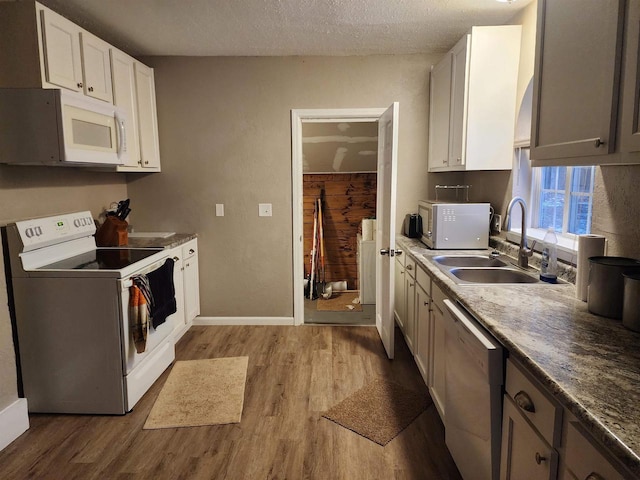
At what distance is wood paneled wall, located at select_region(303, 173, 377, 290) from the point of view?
5543mm

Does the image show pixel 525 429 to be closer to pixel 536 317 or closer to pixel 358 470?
pixel 536 317

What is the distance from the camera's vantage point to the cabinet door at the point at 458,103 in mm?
2864

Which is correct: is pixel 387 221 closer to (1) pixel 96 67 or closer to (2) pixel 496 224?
(2) pixel 496 224

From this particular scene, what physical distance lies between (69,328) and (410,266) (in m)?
2.18

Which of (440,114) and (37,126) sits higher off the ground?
(440,114)

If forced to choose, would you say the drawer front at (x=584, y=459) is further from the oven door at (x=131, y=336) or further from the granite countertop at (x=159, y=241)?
the granite countertop at (x=159, y=241)

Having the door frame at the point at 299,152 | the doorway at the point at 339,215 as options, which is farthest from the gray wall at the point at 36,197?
the doorway at the point at 339,215

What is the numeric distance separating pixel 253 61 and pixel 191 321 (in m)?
2.30

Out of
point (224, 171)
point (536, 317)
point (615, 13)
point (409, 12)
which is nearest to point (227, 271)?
point (224, 171)

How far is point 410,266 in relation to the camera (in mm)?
3068

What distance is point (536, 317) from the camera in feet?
5.20

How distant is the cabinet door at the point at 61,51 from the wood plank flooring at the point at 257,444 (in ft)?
6.39

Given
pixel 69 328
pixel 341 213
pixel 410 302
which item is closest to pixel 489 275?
pixel 410 302

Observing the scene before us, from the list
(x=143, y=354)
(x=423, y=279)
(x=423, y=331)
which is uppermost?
(x=423, y=279)
